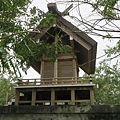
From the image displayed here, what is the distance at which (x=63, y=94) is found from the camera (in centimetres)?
911

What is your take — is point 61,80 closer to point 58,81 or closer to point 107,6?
point 58,81

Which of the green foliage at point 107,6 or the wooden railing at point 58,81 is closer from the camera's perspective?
the green foliage at point 107,6

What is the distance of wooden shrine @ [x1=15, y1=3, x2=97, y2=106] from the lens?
7863 mm

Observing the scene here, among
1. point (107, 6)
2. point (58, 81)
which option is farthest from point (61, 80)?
point (107, 6)

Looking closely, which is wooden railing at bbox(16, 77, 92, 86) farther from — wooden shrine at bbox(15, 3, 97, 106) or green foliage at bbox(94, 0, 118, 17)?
green foliage at bbox(94, 0, 118, 17)

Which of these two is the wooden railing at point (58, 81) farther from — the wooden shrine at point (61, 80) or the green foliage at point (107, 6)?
the green foliage at point (107, 6)

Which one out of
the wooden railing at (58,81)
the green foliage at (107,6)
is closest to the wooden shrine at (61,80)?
the wooden railing at (58,81)

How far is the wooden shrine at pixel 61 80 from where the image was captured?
7.86 metres

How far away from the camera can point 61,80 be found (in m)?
8.06

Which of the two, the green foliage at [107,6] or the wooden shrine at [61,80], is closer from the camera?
the green foliage at [107,6]

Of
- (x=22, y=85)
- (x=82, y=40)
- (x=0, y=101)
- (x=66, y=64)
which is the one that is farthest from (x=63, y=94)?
(x=0, y=101)

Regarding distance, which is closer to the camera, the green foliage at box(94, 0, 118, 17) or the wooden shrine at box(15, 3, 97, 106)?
the green foliage at box(94, 0, 118, 17)

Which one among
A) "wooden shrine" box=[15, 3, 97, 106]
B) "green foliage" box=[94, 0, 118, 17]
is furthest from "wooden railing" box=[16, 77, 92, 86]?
"green foliage" box=[94, 0, 118, 17]

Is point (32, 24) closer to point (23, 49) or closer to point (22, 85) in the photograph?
point (23, 49)
